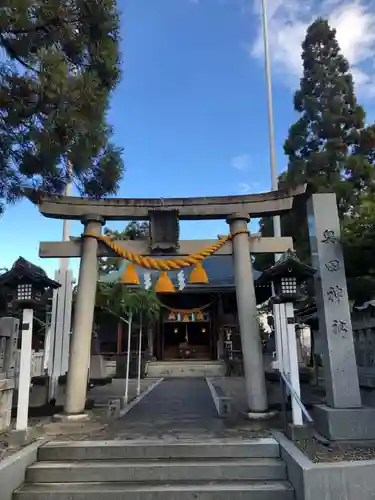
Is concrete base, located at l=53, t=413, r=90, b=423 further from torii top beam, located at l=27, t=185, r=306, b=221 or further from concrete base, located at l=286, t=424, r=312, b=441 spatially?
torii top beam, located at l=27, t=185, r=306, b=221

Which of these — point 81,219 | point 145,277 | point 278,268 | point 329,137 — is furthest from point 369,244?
point 329,137

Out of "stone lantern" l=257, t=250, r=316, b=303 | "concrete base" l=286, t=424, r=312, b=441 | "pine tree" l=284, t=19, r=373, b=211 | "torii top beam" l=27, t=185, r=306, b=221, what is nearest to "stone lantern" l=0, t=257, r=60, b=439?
"torii top beam" l=27, t=185, r=306, b=221

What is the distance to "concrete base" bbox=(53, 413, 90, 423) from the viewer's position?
788 cm

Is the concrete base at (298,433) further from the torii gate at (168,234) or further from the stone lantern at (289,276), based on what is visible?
the torii gate at (168,234)

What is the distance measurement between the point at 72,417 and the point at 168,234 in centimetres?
429

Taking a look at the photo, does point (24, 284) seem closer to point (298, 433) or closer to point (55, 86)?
point (55, 86)

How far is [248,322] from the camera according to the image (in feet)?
28.2

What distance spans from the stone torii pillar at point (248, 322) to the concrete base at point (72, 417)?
3333mm

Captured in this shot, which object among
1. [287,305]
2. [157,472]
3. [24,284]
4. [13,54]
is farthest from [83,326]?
[13,54]

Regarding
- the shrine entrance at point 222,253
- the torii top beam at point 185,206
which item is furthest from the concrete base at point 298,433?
the torii top beam at point 185,206

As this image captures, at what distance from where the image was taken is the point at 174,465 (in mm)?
5688

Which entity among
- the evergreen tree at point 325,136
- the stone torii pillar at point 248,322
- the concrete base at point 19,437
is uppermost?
the evergreen tree at point 325,136

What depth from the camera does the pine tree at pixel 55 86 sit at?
5344mm

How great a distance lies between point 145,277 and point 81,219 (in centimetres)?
998
